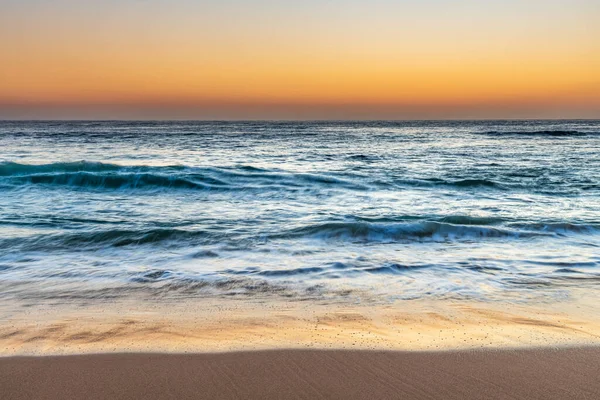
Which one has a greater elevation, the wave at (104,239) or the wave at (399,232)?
the wave at (399,232)

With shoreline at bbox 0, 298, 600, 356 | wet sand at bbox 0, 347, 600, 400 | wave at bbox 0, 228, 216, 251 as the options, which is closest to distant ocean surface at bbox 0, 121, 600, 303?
wave at bbox 0, 228, 216, 251

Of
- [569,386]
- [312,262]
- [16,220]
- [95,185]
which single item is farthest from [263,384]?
[95,185]

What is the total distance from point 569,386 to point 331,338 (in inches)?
64.7

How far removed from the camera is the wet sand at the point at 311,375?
2924mm

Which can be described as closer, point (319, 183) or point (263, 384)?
point (263, 384)

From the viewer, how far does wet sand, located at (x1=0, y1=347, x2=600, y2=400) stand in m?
2.92

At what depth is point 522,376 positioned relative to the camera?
3137mm

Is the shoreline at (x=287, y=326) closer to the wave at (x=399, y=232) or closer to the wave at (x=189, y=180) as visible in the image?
the wave at (x=399, y=232)

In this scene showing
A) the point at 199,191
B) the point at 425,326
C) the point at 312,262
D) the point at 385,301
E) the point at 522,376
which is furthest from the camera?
the point at 199,191

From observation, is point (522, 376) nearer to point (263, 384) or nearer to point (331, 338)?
point (331, 338)

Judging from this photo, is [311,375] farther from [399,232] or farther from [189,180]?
[189,180]

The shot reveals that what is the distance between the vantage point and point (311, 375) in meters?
3.16

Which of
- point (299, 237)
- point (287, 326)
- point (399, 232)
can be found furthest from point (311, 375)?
point (399, 232)

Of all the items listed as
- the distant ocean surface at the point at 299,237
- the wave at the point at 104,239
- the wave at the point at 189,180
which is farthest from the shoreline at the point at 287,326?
the wave at the point at 189,180
